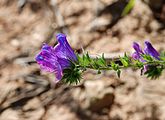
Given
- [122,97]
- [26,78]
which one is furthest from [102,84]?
[26,78]

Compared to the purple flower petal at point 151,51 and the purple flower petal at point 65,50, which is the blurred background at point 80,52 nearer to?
the purple flower petal at point 151,51

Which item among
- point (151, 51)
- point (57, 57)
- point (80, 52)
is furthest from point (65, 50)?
point (80, 52)

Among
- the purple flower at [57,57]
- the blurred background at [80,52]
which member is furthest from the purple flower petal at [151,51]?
the blurred background at [80,52]

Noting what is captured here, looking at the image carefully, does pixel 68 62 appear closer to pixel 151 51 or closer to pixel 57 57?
pixel 57 57

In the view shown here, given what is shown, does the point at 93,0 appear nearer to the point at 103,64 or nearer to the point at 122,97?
the point at 122,97

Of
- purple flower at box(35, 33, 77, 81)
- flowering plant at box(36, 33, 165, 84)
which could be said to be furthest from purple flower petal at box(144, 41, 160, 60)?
purple flower at box(35, 33, 77, 81)

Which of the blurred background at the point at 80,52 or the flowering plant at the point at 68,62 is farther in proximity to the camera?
the blurred background at the point at 80,52
